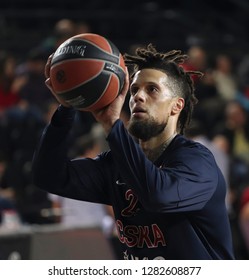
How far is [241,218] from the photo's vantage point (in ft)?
32.1

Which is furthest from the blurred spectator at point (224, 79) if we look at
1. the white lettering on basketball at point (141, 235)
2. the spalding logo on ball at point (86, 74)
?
the spalding logo on ball at point (86, 74)

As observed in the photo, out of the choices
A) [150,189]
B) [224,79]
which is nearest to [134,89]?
[150,189]

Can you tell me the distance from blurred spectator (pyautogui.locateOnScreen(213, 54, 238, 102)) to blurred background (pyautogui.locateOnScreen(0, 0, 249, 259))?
0.5 inches

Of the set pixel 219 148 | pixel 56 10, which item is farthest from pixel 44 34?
pixel 219 148

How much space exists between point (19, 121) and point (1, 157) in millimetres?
757

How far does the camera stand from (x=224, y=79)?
42.0 ft

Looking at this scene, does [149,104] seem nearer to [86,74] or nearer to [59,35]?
[86,74]

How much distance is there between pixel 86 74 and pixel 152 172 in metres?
0.57

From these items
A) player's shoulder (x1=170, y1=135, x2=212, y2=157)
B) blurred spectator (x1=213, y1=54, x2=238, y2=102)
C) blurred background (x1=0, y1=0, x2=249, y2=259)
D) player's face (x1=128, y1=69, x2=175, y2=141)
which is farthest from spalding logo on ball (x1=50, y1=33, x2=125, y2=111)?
blurred spectator (x1=213, y1=54, x2=238, y2=102)

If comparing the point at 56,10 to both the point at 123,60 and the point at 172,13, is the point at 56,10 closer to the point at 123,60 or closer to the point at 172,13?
the point at 172,13

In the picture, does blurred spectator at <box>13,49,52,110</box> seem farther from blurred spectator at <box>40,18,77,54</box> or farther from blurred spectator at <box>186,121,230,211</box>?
blurred spectator at <box>186,121,230,211</box>

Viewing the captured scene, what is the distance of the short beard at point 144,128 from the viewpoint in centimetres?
473

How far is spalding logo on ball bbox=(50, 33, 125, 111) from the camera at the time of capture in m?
4.57
